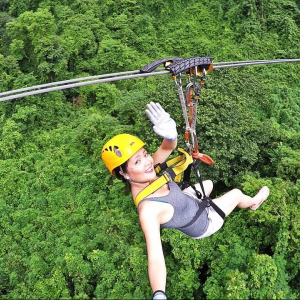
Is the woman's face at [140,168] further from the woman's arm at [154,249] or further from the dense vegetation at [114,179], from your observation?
the dense vegetation at [114,179]

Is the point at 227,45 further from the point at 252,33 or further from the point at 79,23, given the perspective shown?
the point at 79,23

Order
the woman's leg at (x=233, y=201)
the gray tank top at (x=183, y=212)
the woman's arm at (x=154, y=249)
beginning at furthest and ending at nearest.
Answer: the woman's leg at (x=233, y=201) → the gray tank top at (x=183, y=212) → the woman's arm at (x=154, y=249)

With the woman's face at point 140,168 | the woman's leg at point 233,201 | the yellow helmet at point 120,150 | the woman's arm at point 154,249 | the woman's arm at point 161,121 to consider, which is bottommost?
the woman's leg at point 233,201

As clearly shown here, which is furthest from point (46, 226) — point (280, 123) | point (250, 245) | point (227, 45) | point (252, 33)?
point (252, 33)

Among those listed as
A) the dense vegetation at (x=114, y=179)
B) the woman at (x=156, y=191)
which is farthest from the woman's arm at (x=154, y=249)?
the dense vegetation at (x=114, y=179)

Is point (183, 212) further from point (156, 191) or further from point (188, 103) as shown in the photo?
point (188, 103)

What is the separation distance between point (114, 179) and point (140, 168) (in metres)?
3.74

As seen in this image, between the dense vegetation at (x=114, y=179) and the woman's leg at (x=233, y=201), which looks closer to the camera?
the woman's leg at (x=233, y=201)

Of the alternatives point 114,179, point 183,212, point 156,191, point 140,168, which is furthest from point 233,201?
point 114,179

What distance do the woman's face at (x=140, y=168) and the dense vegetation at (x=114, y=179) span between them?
2.22 metres

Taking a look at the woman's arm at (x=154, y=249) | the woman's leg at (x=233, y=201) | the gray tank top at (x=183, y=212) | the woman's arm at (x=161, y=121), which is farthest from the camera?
the woman's leg at (x=233, y=201)

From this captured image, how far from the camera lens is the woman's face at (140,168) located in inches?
108

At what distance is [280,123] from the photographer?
803cm

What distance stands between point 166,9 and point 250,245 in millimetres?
10707
